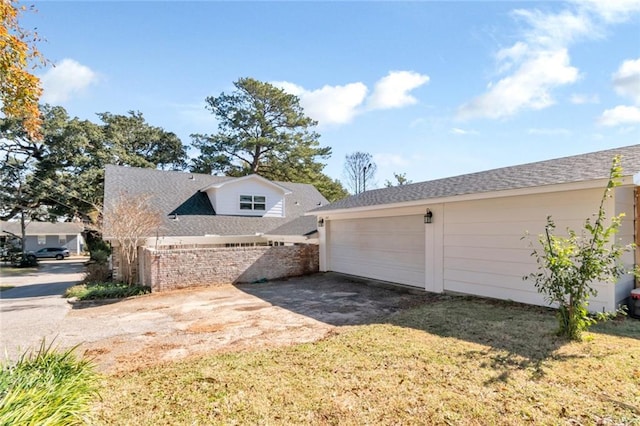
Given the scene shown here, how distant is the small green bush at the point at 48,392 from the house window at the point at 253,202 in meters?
15.8

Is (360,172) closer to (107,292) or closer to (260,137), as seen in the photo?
(260,137)

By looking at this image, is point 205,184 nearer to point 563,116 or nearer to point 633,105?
point 563,116

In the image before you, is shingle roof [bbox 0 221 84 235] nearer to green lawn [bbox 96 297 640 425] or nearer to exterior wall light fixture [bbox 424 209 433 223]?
exterior wall light fixture [bbox 424 209 433 223]

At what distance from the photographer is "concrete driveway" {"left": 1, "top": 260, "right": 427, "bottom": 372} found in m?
5.75

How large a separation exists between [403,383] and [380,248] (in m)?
8.30

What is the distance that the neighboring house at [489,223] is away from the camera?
275 inches

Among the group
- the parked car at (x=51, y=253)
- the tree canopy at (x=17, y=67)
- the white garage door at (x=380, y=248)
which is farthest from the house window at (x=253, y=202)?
the parked car at (x=51, y=253)

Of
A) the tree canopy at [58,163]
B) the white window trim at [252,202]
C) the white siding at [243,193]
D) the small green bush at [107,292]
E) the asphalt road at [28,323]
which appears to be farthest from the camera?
the tree canopy at [58,163]

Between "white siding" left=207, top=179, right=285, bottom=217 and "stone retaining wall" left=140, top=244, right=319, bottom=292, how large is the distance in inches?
249

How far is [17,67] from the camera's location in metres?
5.20

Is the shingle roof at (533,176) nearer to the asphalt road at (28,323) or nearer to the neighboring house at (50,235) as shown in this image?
the asphalt road at (28,323)

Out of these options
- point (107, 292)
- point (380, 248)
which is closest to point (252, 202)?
point (107, 292)

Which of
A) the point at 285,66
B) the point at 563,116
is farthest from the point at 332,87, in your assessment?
the point at 563,116

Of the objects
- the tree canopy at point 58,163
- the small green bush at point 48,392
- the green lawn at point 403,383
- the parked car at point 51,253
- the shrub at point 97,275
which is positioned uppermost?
the tree canopy at point 58,163
